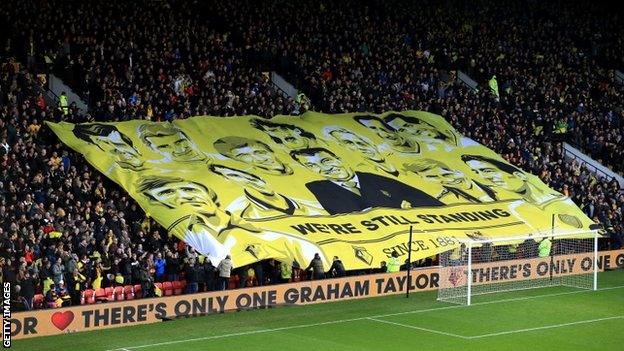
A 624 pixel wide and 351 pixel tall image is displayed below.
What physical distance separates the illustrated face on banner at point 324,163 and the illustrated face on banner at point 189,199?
512 centimetres

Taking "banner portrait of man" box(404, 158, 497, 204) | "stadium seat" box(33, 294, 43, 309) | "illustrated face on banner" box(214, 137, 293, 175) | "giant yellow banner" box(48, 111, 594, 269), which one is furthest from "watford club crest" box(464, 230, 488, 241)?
"stadium seat" box(33, 294, 43, 309)

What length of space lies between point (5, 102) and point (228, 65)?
1013 cm

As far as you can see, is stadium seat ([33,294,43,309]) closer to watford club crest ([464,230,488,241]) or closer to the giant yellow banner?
the giant yellow banner

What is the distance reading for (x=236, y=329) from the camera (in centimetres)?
2992

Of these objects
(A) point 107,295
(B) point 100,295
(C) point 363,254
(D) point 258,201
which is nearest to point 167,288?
(A) point 107,295

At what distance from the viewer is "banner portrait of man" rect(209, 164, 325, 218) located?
3638cm

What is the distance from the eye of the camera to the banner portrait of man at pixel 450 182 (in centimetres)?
4153

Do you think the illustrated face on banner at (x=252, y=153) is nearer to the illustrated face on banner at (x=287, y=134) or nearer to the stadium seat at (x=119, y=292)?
the illustrated face on banner at (x=287, y=134)

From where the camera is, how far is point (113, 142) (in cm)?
3788

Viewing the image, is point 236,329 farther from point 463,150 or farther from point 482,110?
point 482,110

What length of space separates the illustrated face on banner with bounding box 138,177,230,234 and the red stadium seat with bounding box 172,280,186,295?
71.5 inches

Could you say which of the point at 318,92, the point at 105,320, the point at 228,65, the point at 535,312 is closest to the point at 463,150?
the point at 318,92

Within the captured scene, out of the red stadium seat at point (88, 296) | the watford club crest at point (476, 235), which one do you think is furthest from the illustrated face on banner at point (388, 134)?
the red stadium seat at point (88, 296)

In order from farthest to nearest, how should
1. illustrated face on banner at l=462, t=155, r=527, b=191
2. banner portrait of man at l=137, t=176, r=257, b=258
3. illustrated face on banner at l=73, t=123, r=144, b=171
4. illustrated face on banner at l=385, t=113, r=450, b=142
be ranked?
illustrated face on banner at l=385, t=113, r=450, b=142, illustrated face on banner at l=462, t=155, r=527, b=191, illustrated face on banner at l=73, t=123, r=144, b=171, banner portrait of man at l=137, t=176, r=257, b=258
